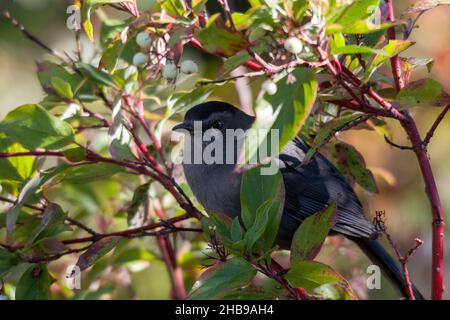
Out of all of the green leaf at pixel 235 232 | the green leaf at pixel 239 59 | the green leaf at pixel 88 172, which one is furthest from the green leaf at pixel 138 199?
the green leaf at pixel 239 59

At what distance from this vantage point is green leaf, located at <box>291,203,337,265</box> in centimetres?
244

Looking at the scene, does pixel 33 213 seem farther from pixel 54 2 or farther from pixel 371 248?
pixel 54 2

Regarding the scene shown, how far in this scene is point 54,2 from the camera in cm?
605

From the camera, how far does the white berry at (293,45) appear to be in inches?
78.7

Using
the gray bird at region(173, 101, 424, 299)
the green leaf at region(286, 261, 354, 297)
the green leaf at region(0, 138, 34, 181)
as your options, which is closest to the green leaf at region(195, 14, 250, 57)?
the green leaf at region(286, 261, 354, 297)

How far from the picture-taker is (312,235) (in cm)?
246

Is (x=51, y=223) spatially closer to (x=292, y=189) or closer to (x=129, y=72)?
(x=129, y=72)

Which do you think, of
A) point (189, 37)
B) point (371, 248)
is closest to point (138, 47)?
point (189, 37)

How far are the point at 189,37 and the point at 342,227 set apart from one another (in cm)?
189

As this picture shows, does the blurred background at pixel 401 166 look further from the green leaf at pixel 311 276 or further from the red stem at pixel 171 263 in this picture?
the green leaf at pixel 311 276

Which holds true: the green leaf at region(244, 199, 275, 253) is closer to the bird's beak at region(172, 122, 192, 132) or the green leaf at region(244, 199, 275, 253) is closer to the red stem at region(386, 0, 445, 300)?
the red stem at region(386, 0, 445, 300)

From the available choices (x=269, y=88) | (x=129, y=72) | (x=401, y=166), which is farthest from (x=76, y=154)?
(x=401, y=166)

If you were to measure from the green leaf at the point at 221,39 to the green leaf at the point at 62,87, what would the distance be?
115 centimetres

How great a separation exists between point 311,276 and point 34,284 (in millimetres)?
1211
